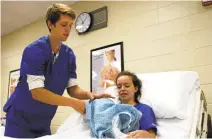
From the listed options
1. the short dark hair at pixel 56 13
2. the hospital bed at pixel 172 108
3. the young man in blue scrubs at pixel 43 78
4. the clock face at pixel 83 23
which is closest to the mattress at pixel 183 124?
the hospital bed at pixel 172 108

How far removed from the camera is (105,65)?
2428 mm

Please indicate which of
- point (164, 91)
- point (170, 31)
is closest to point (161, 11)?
point (170, 31)

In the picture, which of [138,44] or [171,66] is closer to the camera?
[171,66]

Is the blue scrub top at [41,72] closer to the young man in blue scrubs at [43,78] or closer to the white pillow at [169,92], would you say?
the young man in blue scrubs at [43,78]

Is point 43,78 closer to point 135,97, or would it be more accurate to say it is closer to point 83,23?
point 135,97

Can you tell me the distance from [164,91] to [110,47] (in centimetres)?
104

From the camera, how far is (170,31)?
6.73 ft

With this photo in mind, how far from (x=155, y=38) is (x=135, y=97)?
0.77 metres

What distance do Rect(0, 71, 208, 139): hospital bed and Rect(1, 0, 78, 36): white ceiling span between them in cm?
180

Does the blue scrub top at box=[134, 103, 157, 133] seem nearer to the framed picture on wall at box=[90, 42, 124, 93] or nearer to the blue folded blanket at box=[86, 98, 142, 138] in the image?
the blue folded blanket at box=[86, 98, 142, 138]

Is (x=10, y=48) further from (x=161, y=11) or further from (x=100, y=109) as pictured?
(x=100, y=109)

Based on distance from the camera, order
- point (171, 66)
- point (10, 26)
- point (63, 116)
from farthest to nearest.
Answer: point (10, 26), point (63, 116), point (171, 66)

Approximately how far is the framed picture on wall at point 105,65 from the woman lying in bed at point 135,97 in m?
0.67

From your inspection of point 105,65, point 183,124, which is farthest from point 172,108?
point 105,65
